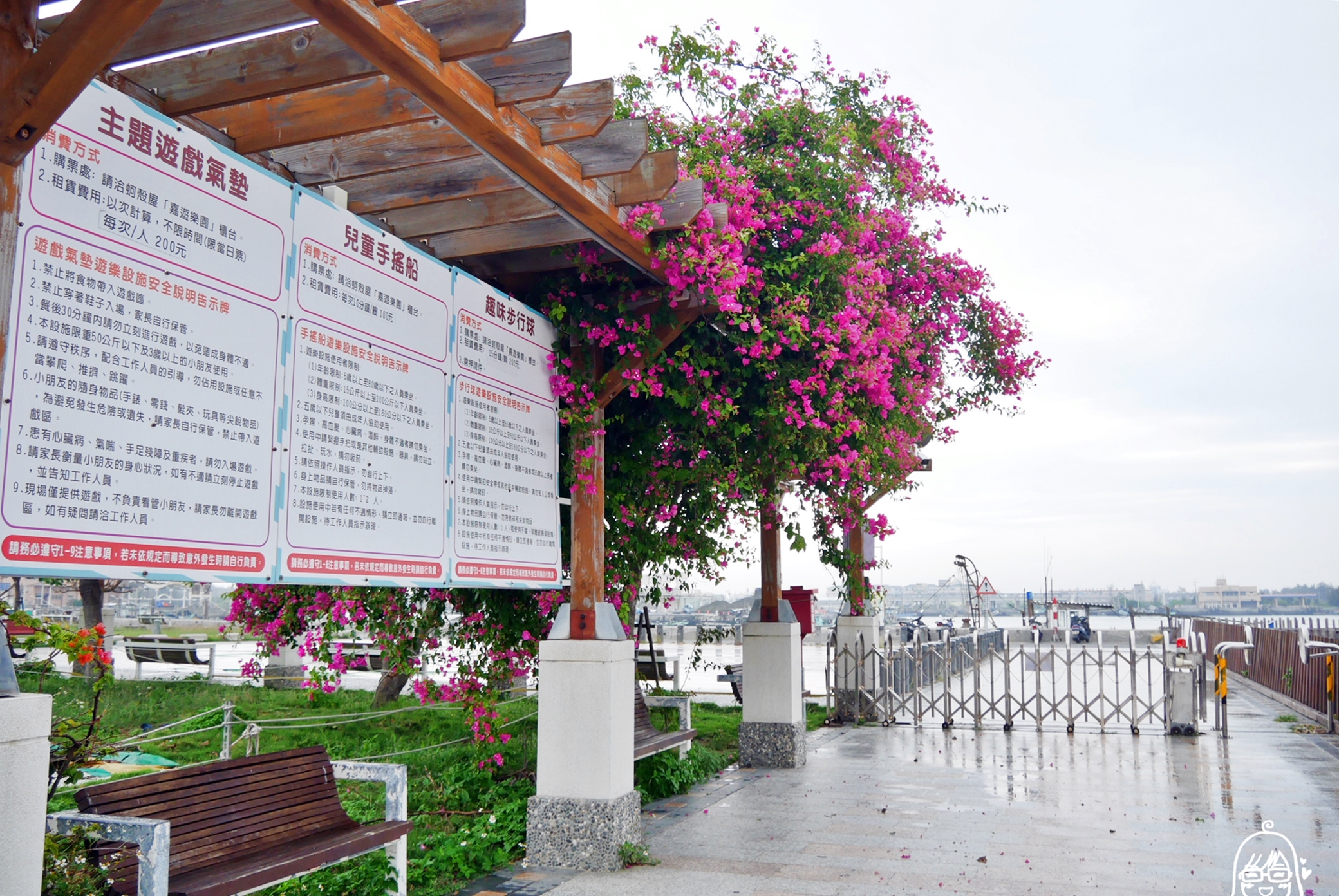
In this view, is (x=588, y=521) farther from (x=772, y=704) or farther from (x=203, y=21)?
(x=772, y=704)

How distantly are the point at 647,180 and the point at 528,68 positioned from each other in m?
1.37

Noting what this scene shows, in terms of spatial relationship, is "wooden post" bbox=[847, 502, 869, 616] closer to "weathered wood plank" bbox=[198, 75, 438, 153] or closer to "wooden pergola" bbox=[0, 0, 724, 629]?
"wooden pergola" bbox=[0, 0, 724, 629]

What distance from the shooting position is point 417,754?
9.45 metres

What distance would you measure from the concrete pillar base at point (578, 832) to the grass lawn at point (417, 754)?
30cm

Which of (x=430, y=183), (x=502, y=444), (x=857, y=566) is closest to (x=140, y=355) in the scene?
(x=430, y=183)

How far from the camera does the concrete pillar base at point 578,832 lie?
6.18 metres

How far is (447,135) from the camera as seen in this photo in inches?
185

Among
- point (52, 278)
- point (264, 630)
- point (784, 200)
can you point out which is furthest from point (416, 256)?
point (264, 630)

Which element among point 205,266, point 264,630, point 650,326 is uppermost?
point 650,326

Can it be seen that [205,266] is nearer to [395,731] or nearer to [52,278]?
[52,278]

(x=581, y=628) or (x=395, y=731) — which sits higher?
(x=581, y=628)

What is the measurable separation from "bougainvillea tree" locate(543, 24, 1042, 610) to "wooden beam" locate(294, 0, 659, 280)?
39cm

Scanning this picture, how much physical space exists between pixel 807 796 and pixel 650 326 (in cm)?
450

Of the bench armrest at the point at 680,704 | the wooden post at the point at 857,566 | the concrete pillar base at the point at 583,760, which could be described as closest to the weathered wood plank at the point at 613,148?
the concrete pillar base at the point at 583,760
